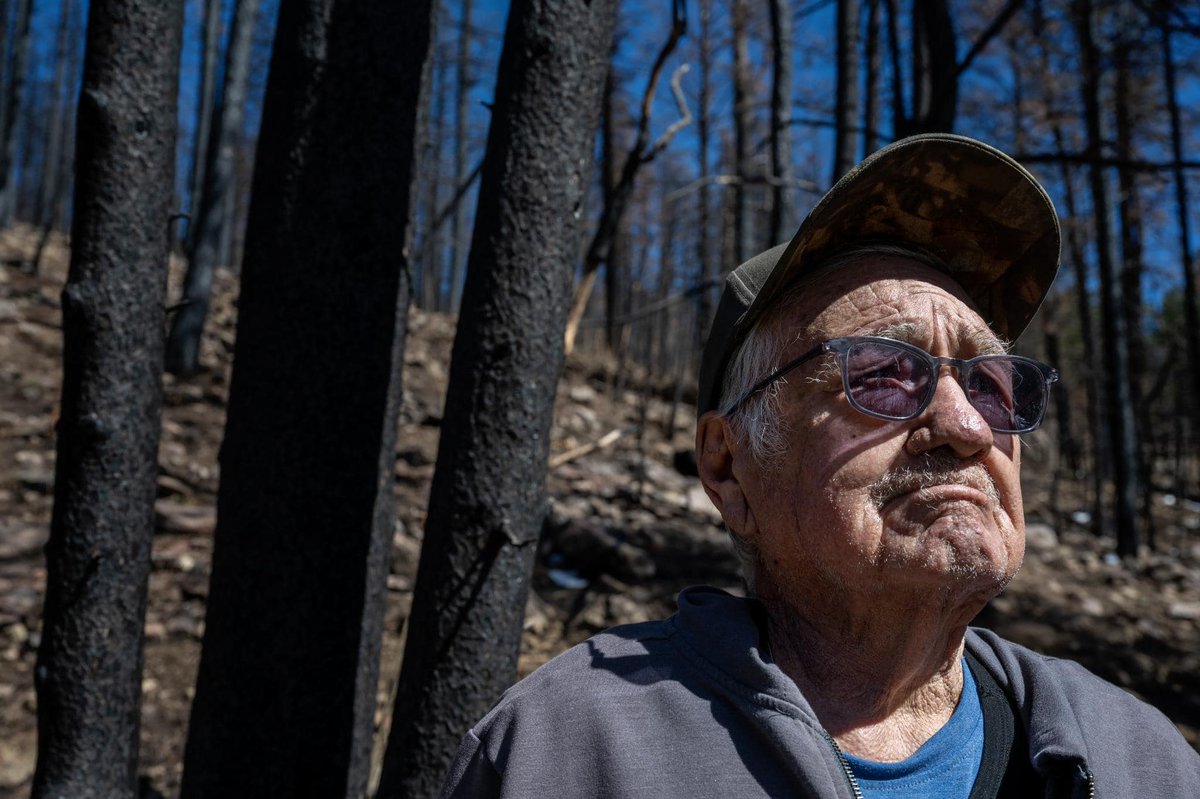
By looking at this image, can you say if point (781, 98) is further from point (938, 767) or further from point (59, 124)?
point (59, 124)

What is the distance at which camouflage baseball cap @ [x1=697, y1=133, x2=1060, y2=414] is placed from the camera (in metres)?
1.59

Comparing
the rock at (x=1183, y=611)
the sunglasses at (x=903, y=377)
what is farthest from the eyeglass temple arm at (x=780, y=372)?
the rock at (x=1183, y=611)

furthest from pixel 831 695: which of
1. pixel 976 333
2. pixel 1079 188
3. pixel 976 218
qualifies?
pixel 1079 188

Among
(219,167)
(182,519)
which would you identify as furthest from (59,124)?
(182,519)

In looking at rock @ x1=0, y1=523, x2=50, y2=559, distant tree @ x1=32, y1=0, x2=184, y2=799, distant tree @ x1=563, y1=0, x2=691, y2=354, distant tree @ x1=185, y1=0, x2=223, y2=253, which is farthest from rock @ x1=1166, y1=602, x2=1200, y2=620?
distant tree @ x1=185, y1=0, x2=223, y2=253

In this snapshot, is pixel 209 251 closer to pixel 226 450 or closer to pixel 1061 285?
pixel 226 450

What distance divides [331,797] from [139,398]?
1.27m

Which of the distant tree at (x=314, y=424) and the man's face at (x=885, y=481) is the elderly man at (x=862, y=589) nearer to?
the man's face at (x=885, y=481)

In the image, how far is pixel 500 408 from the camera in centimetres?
230

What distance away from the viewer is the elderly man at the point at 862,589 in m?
1.35

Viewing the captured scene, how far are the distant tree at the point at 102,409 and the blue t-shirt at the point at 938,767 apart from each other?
2.12 meters

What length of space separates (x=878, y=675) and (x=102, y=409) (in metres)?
2.16

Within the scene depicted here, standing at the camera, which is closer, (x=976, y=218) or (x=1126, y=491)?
(x=976, y=218)

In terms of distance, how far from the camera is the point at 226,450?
8.69 ft
